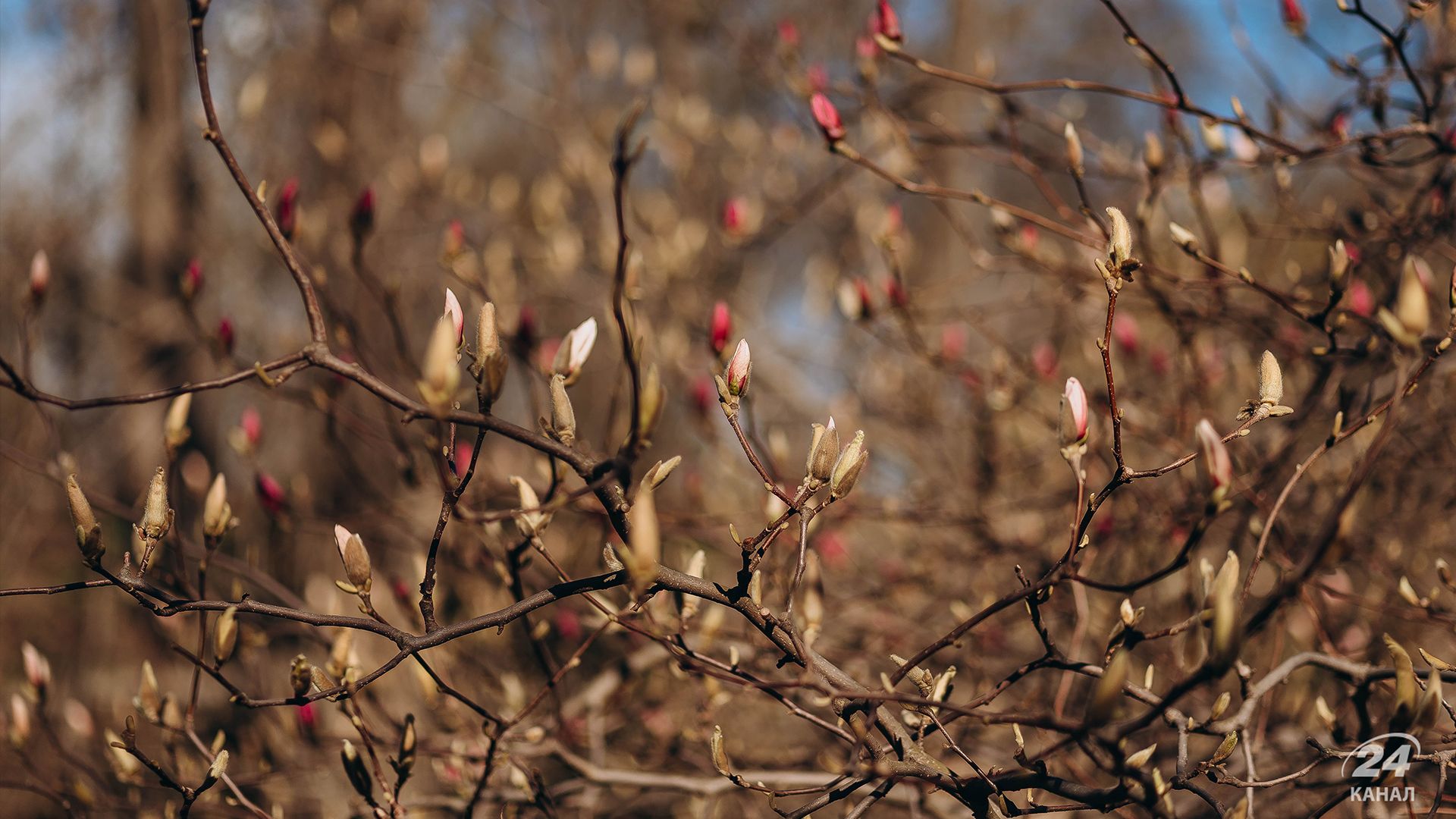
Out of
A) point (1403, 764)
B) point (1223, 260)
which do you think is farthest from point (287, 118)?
point (1403, 764)

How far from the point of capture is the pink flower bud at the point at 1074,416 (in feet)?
3.28

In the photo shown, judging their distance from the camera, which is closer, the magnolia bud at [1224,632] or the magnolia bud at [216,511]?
the magnolia bud at [1224,632]

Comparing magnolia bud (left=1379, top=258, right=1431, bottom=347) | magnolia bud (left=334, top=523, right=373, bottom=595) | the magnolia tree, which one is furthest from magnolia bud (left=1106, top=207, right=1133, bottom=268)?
magnolia bud (left=334, top=523, right=373, bottom=595)

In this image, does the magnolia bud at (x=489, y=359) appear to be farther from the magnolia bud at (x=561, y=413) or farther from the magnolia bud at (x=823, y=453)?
the magnolia bud at (x=823, y=453)

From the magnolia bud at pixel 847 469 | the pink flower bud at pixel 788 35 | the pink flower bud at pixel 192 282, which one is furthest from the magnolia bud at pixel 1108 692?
the pink flower bud at pixel 788 35

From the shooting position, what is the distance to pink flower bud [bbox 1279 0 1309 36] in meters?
1.75

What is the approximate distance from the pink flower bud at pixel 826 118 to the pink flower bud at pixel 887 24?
236 millimetres

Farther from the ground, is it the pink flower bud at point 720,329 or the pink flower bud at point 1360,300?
the pink flower bud at point 1360,300

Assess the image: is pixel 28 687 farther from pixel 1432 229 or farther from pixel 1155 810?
pixel 1432 229

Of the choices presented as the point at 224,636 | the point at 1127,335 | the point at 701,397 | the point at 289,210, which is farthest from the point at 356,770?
the point at 1127,335

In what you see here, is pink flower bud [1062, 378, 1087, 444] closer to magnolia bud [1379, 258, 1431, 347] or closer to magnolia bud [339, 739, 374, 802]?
magnolia bud [1379, 258, 1431, 347]

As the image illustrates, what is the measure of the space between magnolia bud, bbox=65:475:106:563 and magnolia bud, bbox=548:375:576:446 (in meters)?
0.51

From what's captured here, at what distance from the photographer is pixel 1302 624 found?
2389 mm

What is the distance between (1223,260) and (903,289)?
2.73 feet
